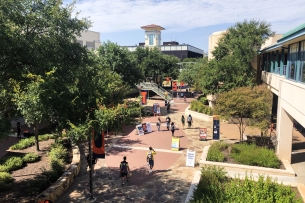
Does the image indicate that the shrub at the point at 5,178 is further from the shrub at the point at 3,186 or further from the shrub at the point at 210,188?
the shrub at the point at 210,188

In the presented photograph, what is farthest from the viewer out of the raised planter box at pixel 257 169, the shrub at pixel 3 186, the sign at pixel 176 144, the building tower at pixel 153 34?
the building tower at pixel 153 34

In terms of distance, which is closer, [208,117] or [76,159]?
[76,159]

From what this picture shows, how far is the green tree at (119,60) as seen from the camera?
28455 mm

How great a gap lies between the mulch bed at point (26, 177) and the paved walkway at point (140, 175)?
112cm

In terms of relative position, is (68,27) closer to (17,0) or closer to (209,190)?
(17,0)

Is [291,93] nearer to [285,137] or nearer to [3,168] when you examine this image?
[285,137]

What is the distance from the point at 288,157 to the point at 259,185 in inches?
289

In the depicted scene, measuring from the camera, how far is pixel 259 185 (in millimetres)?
8656

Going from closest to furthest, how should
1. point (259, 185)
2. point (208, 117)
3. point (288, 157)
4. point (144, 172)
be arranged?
point (259, 185), point (144, 172), point (288, 157), point (208, 117)

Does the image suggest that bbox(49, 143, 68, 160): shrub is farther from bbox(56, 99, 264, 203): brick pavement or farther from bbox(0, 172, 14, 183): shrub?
bbox(0, 172, 14, 183): shrub

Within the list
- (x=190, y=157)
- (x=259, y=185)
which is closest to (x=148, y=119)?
(x=190, y=157)

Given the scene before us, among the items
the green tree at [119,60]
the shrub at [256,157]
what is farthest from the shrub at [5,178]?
the green tree at [119,60]

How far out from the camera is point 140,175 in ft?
44.2

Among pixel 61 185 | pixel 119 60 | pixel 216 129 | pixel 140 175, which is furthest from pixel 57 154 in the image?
pixel 119 60
